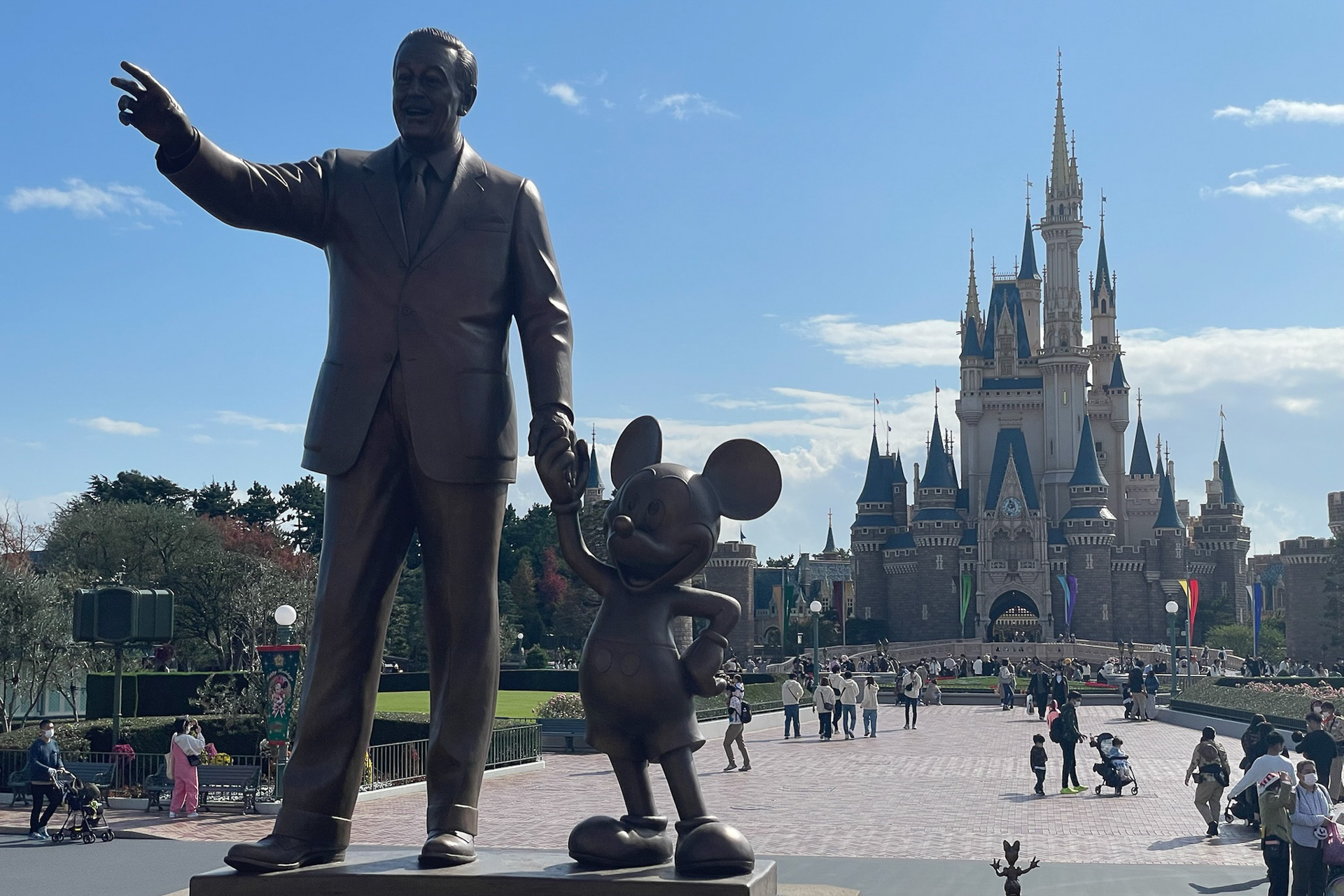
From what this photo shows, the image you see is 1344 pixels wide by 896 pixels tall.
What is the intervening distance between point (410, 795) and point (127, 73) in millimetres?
12628

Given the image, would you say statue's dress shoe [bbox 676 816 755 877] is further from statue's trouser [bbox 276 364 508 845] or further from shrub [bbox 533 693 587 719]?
shrub [bbox 533 693 587 719]

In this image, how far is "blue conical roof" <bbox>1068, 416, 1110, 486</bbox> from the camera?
256 ft

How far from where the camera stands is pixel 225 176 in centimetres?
527

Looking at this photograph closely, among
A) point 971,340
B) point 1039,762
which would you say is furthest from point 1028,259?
point 1039,762

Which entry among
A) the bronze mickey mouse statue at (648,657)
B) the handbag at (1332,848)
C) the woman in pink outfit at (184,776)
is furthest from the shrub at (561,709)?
the bronze mickey mouse statue at (648,657)

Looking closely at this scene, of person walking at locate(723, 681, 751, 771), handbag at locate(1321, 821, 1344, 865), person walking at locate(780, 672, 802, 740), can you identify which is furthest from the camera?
person walking at locate(780, 672, 802, 740)

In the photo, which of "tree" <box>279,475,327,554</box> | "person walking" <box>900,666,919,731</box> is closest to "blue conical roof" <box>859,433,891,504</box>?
"tree" <box>279,475,327,554</box>

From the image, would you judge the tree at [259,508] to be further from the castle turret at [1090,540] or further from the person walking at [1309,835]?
the person walking at [1309,835]

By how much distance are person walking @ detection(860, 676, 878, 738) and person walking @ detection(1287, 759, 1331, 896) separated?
17106 mm

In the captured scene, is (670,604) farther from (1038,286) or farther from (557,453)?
(1038,286)

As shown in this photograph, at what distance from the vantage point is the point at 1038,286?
292 ft

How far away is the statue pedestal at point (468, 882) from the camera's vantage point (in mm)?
4938

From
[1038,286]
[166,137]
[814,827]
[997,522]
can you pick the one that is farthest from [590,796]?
[1038,286]

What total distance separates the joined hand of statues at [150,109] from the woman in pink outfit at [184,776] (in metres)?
10.7
